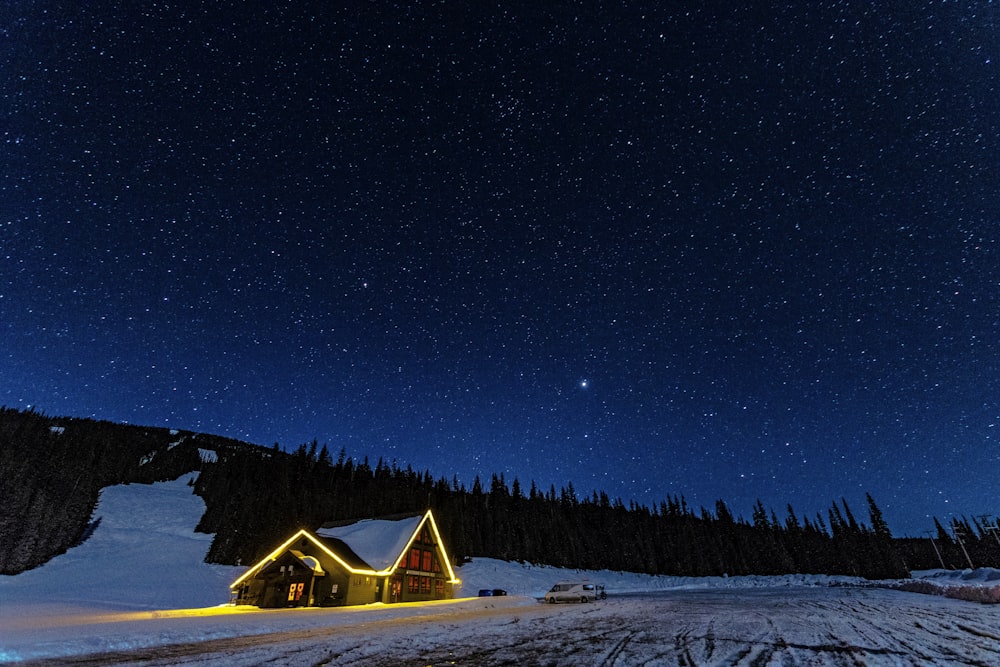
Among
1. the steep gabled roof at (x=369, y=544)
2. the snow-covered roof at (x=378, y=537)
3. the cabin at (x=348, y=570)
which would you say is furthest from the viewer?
the snow-covered roof at (x=378, y=537)

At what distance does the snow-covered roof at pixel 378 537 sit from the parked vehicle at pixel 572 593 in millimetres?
12520

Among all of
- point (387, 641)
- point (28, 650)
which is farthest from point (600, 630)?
point (28, 650)

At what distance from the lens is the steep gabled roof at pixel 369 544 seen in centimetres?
3506

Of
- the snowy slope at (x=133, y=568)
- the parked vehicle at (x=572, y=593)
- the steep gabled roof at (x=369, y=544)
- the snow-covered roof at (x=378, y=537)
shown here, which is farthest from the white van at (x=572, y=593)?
the snowy slope at (x=133, y=568)

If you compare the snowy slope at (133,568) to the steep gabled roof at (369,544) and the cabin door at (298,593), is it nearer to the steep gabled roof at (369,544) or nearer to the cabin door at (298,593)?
the steep gabled roof at (369,544)

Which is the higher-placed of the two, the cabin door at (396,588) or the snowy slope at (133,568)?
the snowy slope at (133,568)

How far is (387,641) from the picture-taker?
14.4 m

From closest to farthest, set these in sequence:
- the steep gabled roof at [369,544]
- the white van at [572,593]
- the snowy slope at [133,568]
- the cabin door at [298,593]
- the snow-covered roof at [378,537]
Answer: the cabin door at [298,593] < the steep gabled roof at [369,544] < the snow-covered roof at [378,537] < the white van at [572,593] < the snowy slope at [133,568]

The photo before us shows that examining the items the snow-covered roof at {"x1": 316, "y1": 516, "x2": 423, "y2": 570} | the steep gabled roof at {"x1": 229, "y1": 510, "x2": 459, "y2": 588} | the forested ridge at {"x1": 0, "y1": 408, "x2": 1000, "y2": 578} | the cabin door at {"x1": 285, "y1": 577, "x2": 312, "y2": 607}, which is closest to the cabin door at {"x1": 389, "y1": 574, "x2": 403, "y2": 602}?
the steep gabled roof at {"x1": 229, "y1": 510, "x2": 459, "y2": 588}

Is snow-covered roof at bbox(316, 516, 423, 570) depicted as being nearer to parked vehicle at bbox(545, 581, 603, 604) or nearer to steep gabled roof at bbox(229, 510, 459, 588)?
steep gabled roof at bbox(229, 510, 459, 588)

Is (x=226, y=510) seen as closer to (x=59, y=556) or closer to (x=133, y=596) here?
(x=59, y=556)

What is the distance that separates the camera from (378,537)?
4059cm

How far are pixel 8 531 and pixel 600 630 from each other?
7144cm

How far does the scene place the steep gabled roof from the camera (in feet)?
115
